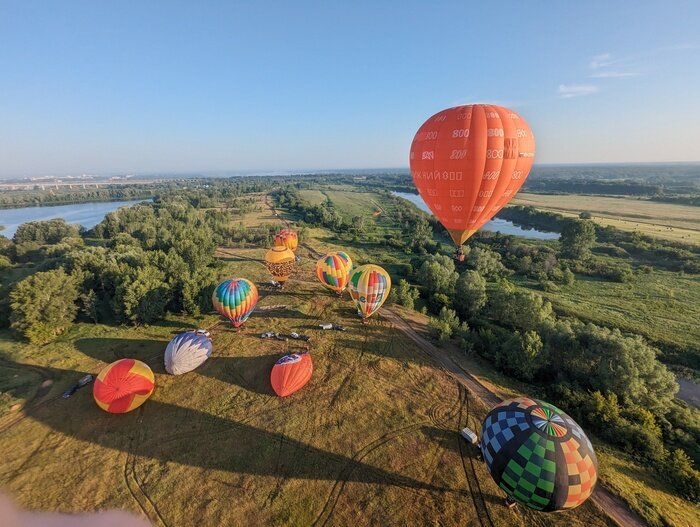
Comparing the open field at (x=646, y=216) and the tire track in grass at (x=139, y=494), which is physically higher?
the open field at (x=646, y=216)

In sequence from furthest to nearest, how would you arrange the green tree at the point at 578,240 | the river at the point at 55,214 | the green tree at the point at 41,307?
1. the river at the point at 55,214
2. the green tree at the point at 578,240
3. the green tree at the point at 41,307

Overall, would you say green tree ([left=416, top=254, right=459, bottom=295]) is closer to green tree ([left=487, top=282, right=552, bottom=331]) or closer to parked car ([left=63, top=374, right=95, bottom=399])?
green tree ([left=487, top=282, right=552, bottom=331])

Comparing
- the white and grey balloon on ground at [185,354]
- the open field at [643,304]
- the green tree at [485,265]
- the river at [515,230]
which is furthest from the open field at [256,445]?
the river at [515,230]

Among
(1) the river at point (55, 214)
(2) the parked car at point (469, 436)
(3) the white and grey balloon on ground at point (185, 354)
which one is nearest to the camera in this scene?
(2) the parked car at point (469, 436)

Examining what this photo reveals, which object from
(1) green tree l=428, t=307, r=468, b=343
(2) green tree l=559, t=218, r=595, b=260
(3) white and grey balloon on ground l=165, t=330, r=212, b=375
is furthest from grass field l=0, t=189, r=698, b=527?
(2) green tree l=559, t=218, r=595, b=260

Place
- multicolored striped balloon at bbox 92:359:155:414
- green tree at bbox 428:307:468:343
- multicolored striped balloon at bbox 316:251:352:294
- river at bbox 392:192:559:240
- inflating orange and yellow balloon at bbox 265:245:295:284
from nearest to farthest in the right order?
multicolored striped balloon at bbox 92:359:155:414
green tree at bbox 428:307:468:343
multicolored striped balloon at bbox 316:251:352:294
inflating orange and yellow balloon at bbox 265:245:295:284
river at bbox 392:192:559:240

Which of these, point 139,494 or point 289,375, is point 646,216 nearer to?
point 289,375

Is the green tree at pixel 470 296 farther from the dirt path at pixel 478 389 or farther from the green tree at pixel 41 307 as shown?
the green tree at pixel 41 307
